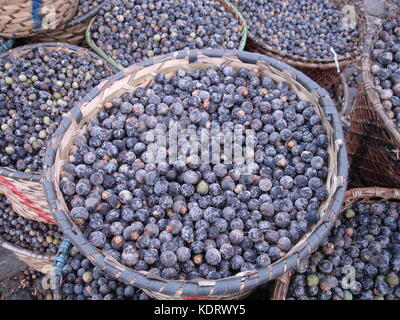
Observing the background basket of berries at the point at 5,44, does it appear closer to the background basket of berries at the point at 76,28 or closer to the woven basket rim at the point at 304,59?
the background basket of berries at the point at 76,28

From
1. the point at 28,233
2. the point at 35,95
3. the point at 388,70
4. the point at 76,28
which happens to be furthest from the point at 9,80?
the point at 388,70

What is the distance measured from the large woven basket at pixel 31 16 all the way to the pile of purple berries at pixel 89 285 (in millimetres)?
1785

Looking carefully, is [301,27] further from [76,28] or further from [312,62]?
[76,28]

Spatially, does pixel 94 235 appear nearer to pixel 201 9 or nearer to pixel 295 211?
pixel 295 211

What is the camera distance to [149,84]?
2.21m

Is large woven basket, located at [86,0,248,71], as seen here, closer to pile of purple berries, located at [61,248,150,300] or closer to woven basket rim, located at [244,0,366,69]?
woven basket rim, located at [244,0,366,69]

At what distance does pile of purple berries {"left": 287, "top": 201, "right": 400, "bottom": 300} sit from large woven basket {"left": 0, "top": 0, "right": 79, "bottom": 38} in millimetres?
2479

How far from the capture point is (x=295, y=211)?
1.74 meters

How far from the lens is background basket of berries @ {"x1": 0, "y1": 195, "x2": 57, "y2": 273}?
2.50m

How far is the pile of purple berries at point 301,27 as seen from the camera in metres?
3.37

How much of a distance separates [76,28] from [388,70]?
247 cm

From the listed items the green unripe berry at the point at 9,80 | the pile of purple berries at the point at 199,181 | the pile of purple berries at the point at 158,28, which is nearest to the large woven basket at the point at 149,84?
the pile of purple berries at the point at 199,181

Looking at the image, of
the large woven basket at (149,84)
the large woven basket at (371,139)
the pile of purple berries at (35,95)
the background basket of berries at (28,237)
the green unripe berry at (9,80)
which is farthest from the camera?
the green unripe berry at (9,80)
